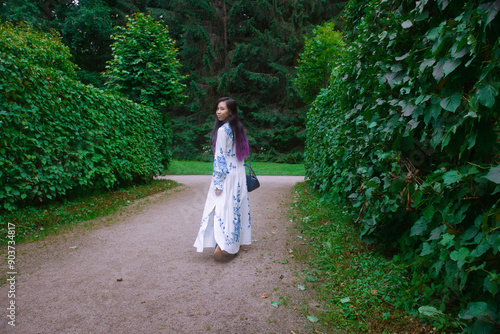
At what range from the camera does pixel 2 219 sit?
4.47m

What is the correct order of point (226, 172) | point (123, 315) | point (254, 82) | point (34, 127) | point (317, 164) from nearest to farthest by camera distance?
point (123, 315), point (226, 172), point (34, 127), point (317, 164), point (254, 82)

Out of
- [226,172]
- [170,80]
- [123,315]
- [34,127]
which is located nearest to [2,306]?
[123,315]

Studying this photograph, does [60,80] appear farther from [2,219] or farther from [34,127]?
[2,219]

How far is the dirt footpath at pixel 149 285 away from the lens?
2375 mm

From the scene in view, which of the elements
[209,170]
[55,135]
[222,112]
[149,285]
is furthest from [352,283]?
[209,170]

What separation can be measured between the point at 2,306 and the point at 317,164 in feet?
21.1

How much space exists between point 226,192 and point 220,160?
0.43m

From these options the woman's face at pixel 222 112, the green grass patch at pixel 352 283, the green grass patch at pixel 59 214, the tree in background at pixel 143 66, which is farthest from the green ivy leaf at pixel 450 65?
the tree in background at pixel 143 66

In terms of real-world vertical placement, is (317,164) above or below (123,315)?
above

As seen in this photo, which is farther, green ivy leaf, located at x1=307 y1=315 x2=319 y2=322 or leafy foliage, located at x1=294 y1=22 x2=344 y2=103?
leafy foliage, located at x1=294 y1=22 x2=344 y2=103

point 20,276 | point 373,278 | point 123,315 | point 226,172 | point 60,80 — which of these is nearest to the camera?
point 123,315

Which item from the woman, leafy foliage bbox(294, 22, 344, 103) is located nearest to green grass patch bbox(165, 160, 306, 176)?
leafy foliage bbox(294, 22, 344, 103)

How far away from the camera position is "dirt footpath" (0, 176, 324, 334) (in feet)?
7.79

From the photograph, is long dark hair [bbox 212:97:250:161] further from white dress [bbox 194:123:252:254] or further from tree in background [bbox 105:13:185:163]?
tree in background [bbox 105:13:185:163]
